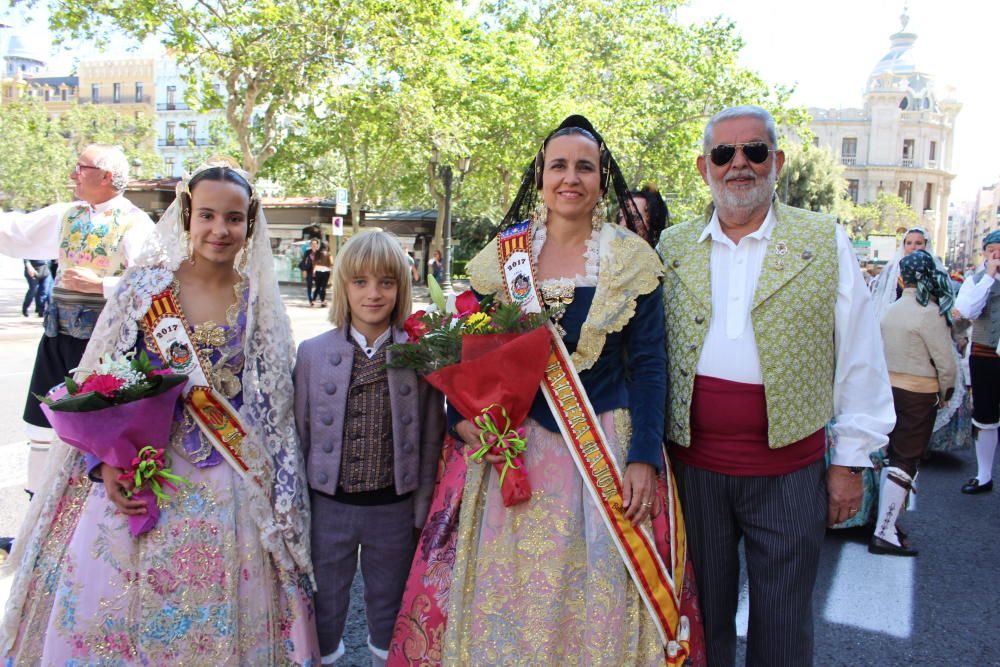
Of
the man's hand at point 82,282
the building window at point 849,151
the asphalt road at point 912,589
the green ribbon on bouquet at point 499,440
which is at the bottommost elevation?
the asphalt road at point 912,589

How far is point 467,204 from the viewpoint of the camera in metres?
38.1

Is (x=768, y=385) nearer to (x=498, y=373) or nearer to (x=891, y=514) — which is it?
(x=498, y=373)

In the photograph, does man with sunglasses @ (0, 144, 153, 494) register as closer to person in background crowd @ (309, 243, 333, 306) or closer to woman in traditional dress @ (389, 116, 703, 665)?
woman in traditional dress @ (389, 116, 703, 665)

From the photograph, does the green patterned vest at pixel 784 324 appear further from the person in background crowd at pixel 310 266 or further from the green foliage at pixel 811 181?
the green foliage at pixel 811 181

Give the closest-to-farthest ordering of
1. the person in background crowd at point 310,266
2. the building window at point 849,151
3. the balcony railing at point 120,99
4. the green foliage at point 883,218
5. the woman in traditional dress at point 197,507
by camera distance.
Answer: the woman in traditional dress at point 197,507 → the person in background crowd at point 310,266 → the green foliage at point 883,218 → the balcony railing at point 120,99 → the building window at point 849,151

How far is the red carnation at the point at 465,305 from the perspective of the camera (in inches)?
95.6

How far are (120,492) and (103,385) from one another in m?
0.34

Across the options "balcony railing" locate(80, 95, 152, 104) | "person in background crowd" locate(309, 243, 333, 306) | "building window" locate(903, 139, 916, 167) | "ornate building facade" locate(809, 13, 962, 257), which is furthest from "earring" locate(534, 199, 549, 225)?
"building window" locate(903, 139, 916, 167)

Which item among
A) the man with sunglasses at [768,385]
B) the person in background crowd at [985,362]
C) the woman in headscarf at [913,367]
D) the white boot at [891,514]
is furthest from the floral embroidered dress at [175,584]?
the person in background crowd at [985,362]

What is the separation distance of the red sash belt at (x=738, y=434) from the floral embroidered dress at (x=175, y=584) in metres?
1.39

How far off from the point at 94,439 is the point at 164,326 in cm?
43

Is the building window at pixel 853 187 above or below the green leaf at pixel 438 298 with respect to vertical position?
above

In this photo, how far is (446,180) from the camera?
74.5 ft

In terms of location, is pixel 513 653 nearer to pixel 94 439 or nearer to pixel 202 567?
pixel 202 567
